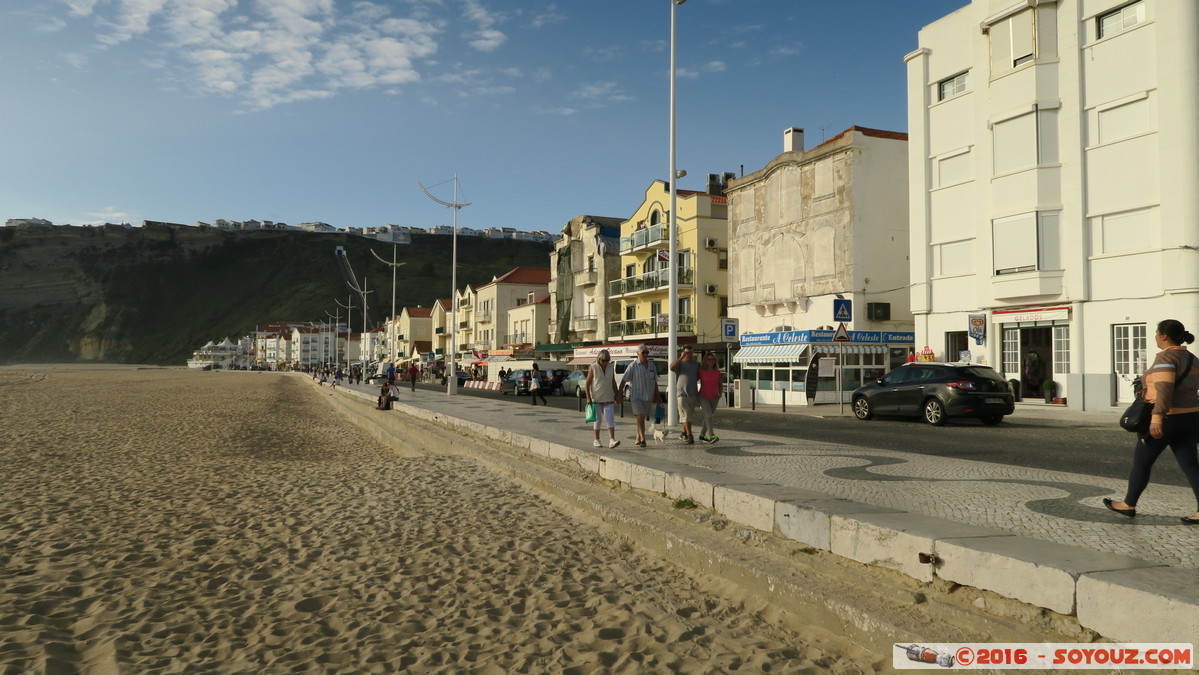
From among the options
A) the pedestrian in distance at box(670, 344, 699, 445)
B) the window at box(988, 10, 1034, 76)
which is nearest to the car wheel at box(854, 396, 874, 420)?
the pedestrian in distance at box(670, 344, 699, 445)

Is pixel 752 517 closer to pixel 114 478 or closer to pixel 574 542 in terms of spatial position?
pixel 574 542

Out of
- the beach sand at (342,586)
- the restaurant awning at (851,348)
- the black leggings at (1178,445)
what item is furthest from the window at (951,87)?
the black leggings at (1178,445)

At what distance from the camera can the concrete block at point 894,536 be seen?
437 cm

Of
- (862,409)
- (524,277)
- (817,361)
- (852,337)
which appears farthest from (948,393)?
(524,277)

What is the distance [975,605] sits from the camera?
390cm

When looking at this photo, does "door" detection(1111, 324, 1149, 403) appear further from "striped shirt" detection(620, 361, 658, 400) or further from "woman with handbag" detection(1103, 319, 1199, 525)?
"woman with handbag" detection(1103, 319, 1199, 525)

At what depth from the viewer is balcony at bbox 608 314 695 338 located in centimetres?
4219

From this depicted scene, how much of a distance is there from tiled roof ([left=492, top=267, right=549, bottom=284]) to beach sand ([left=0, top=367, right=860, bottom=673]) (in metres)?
62.0

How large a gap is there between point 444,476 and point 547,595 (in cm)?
623

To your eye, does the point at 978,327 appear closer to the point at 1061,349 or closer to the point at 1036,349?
the point at 1036,349

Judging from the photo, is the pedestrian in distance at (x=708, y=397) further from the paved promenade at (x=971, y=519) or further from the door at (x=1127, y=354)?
the door at (x=1127, y=354)

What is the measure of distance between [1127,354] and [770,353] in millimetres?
11614

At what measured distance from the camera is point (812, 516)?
5.25 meters

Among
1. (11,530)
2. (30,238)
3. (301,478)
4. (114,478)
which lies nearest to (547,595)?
(11,530)
